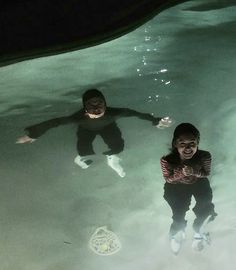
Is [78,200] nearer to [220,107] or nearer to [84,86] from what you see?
[84,86]

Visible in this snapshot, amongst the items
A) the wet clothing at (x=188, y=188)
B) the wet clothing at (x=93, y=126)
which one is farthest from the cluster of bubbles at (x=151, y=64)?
the wet clothing at (x=188, y=188)

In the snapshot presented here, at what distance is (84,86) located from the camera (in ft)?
19.2

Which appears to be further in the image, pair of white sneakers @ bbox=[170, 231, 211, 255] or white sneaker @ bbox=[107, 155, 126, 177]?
white sneaker @ bbox=[107, 155, 126, 177]

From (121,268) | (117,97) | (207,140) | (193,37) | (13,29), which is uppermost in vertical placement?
(13,29)

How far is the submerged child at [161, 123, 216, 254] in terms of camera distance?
324cm

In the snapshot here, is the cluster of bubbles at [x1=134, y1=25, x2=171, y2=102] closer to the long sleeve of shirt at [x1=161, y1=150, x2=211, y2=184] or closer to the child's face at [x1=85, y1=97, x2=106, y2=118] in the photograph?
the child's face at [x1=85, y1=97, x2=106, y2=118]

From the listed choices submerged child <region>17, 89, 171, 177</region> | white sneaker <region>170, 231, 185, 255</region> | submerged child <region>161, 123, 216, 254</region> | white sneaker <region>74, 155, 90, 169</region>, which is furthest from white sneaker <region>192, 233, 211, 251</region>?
white sneaker <region>74, 155, 90, 169</region>

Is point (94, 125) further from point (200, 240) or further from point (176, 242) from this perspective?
point (200, 240)

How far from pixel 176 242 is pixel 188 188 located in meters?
0.61

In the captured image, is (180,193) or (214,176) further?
(214,176)

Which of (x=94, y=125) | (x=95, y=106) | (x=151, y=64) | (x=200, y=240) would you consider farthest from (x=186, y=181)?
(x=151, y=64)

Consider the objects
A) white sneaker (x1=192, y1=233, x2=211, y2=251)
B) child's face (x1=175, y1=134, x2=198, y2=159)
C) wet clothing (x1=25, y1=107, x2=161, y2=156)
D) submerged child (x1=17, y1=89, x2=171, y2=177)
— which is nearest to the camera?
child's face (x1=175, y1=134, x2=198, y2=159)

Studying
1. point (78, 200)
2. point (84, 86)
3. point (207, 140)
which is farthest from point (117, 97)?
point (78, 200)

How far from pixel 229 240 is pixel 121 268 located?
3.56ft
